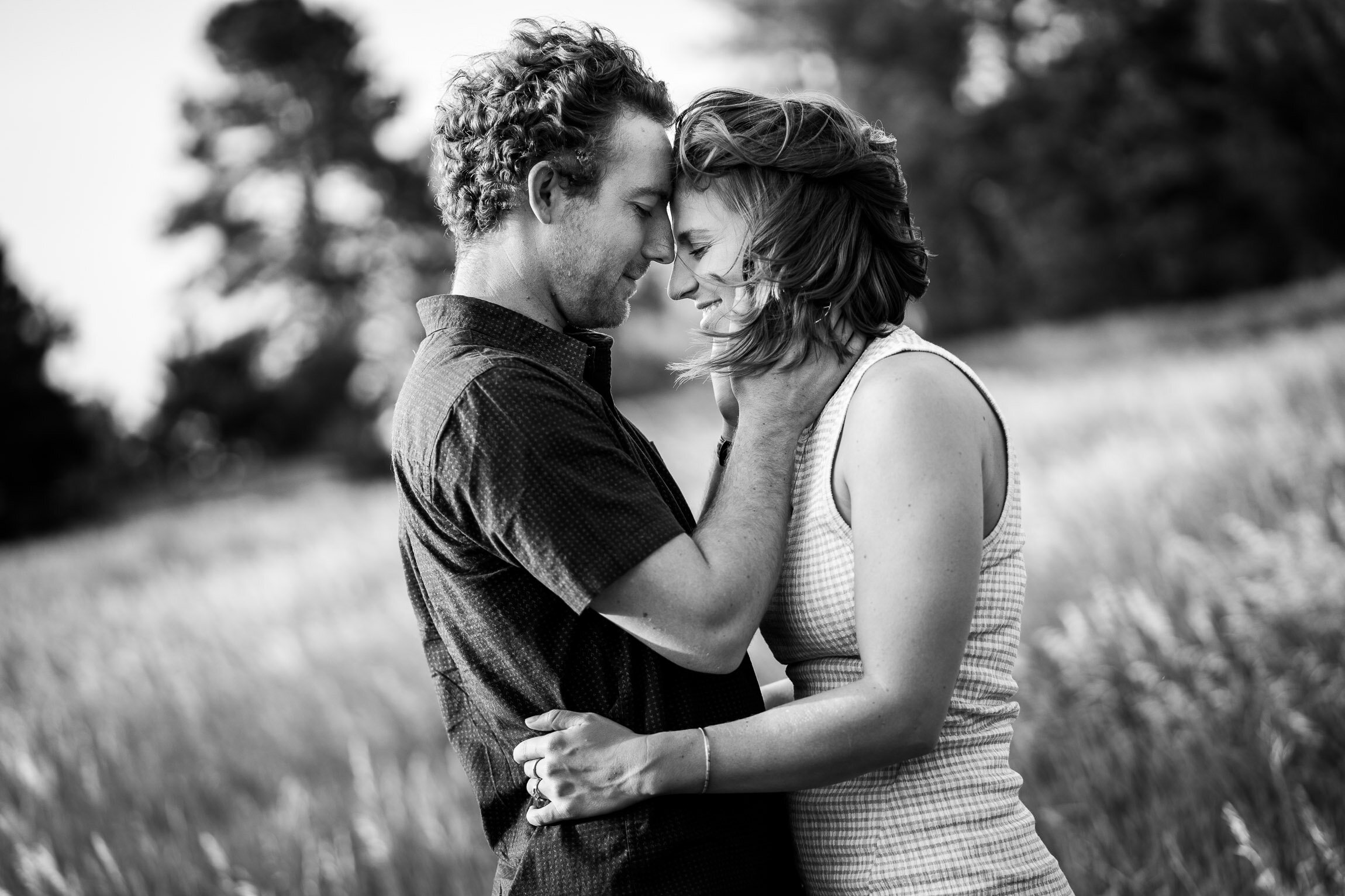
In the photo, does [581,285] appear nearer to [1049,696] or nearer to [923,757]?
[923,757]

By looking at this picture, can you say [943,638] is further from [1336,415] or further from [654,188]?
[1336,415]

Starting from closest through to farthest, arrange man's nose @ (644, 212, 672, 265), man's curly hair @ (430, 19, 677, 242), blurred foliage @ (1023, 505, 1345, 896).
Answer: man's curly hair @ (430, 19, 677, 242) < man's nose @ (644, 212, 672, 265) < blurred foliage @ (1023, 505, 1345, 896)

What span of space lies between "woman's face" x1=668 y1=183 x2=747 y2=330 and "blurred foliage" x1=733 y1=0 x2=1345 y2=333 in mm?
22982

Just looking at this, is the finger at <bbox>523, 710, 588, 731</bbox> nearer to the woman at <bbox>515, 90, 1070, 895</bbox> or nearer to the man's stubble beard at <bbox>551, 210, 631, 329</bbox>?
the woman at <bbox>515, 90, 1070, 895</bbox>

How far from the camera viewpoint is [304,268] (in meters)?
27.0

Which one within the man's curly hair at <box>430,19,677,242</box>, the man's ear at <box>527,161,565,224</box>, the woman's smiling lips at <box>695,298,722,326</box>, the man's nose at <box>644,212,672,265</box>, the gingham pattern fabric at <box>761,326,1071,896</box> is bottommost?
the gingham pattern fabric at <box>761,326,1071,896</box>

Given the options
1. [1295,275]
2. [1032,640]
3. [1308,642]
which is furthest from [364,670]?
[1295,275]

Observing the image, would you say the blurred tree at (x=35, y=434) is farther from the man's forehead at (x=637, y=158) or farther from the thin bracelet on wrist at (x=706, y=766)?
the thin bracelet on wrist at (x=706, y=766)

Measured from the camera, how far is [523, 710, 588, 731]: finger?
1.91m

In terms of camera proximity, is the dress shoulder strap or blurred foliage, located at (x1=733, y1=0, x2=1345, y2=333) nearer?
the dress shoulder strap

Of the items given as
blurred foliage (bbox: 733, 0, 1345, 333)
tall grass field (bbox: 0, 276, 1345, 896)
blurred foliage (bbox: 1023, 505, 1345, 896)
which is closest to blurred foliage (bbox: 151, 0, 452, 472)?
blurred foliage (bbox: 733, 0, 1345, 333)

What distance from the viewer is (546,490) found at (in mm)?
1806

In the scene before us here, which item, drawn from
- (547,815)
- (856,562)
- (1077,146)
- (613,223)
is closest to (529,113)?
(613,223)

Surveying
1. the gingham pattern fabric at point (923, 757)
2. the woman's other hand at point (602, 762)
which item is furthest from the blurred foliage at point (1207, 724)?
the woman's other hand at point (602, 762)
